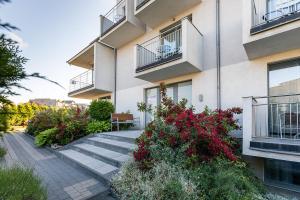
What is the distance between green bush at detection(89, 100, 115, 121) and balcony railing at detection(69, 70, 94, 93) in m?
2.66

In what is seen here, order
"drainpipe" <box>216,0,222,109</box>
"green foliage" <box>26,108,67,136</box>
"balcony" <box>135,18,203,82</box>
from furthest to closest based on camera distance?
"green foliage" <box>26,108,67,136</box> < "balcony" <box>135,18,203,82</box> < "drainpipe" <box>216,0,222,109</box>

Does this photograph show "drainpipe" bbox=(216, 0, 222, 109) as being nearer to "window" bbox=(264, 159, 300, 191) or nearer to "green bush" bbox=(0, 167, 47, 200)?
"window" bbox=(264, 159, 300, 191)

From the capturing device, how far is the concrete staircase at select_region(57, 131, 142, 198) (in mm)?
5957

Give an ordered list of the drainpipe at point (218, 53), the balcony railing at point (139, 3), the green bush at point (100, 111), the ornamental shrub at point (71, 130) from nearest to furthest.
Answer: the drainpipe at point (218, 53) < the balcony railing at point (139, 3) < the ornamental shrub at point (71, 130) < the green bush at point (100, 111)

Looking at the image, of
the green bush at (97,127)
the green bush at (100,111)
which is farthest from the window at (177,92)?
the green bush at (100,111)

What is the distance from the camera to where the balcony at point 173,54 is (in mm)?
8219

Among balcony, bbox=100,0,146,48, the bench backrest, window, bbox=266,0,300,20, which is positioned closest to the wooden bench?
the bench backrest

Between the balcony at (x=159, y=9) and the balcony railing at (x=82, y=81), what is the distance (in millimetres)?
6638

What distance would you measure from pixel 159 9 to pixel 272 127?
7.35 metres

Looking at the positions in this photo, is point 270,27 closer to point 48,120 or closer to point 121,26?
point 121,26

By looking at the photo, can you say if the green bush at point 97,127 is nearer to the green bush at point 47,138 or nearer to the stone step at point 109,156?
the green bush at point 47,138

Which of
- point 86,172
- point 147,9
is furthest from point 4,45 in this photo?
point 147,9

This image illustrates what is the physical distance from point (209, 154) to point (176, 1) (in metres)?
7.40

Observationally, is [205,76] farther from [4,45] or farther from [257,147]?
[4,45]
